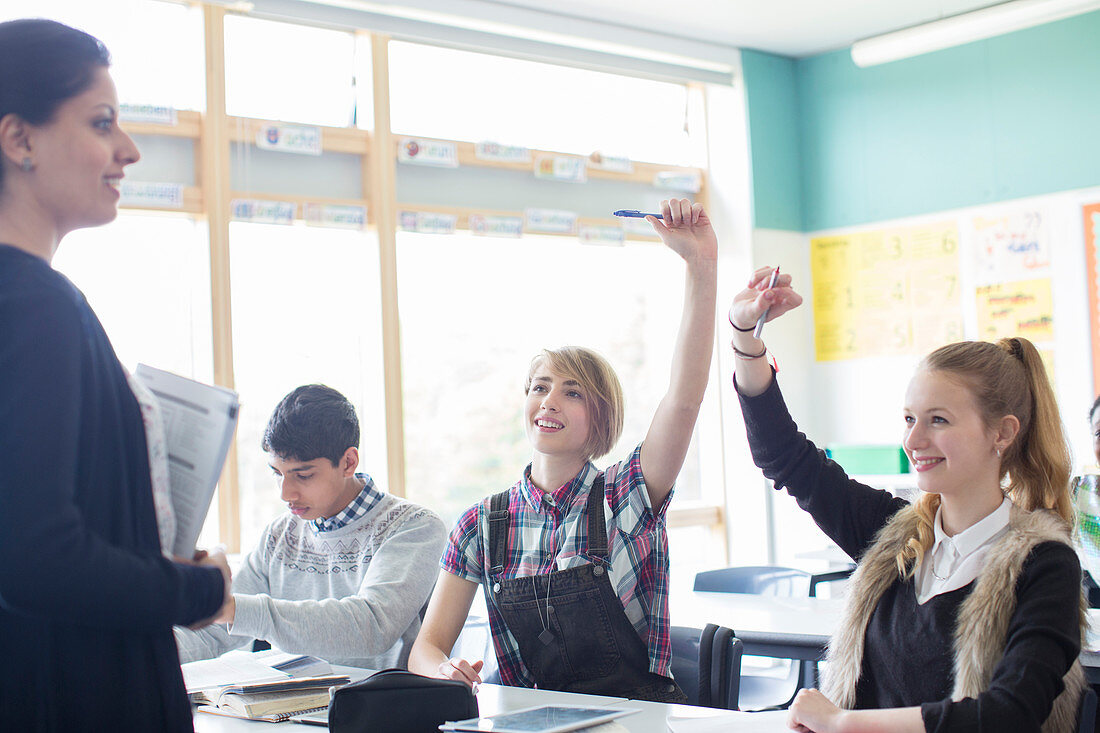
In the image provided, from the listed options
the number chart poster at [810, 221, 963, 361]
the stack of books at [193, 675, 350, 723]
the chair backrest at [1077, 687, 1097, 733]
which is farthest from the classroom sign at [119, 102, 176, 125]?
the chair backrest at [1077, 687, 1097, 733]

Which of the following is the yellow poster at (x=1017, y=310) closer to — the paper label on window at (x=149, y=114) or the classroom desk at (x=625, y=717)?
the classroom desk at (x=625, y=717)

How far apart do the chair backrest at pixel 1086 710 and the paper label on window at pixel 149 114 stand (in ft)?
11.6

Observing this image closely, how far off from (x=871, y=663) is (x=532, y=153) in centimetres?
357

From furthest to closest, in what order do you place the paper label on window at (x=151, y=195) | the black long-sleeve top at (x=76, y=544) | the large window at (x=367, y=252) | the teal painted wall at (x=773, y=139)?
1. the teal painted wall at (x=773, y=139)
2. the large window at (x=367, y=252)
3. the paper label on window at (x=151, y=195)
4. the black long-sleeve top at (x=76, y=544)

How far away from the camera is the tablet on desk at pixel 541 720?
1.44 metres

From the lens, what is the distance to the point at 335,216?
4.27 m

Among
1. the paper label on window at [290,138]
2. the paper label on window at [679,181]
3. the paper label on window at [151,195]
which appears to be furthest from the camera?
the paper label on window at [679,181]

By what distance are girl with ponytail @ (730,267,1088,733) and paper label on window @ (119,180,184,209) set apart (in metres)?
2.74

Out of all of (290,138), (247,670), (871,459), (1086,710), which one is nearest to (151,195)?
(290,138)

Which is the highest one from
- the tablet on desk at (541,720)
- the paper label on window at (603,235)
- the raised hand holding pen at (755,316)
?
the paper label on window at (603,235)

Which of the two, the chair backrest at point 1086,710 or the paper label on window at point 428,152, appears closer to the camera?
the chair backrest at point 1086,710

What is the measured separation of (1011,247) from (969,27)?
1230 mm

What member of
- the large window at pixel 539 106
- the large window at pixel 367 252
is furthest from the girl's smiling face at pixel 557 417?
the large window at pixel 539 106

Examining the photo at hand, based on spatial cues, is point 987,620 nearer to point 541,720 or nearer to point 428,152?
point 541,720
